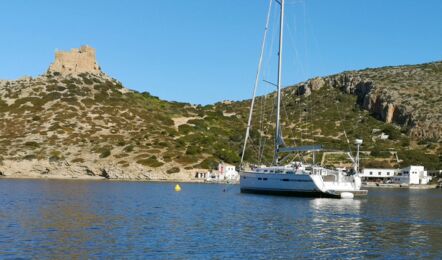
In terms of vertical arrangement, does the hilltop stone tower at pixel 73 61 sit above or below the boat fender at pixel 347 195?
above

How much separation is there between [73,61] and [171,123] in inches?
1552

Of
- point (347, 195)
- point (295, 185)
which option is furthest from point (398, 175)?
point (295, 185)

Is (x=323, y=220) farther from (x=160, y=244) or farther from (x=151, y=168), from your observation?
(x=151, y=168)

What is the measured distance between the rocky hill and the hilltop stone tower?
0.89 feet

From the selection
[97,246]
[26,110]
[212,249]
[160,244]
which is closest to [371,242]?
[212,249]

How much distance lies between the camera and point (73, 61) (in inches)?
6250

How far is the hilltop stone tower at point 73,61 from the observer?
158m

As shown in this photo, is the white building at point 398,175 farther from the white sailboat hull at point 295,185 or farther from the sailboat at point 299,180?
the white sailboat hull at point 295,185

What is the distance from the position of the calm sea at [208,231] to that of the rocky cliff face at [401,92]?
9971 cm

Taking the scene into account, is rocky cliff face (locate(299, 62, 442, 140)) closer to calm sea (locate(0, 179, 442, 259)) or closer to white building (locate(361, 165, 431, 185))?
white building (locate(361, 165, 431, 185))

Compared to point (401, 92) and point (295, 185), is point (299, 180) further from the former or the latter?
point (401, 92)

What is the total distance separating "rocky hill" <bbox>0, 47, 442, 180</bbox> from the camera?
348 ft

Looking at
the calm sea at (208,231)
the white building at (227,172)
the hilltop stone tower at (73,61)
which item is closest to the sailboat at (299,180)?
the calm sea at (208,231)

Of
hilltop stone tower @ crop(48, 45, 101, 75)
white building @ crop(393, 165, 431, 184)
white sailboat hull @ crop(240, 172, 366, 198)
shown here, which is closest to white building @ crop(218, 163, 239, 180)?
white building @ crop(393, 165, 431, 184)
